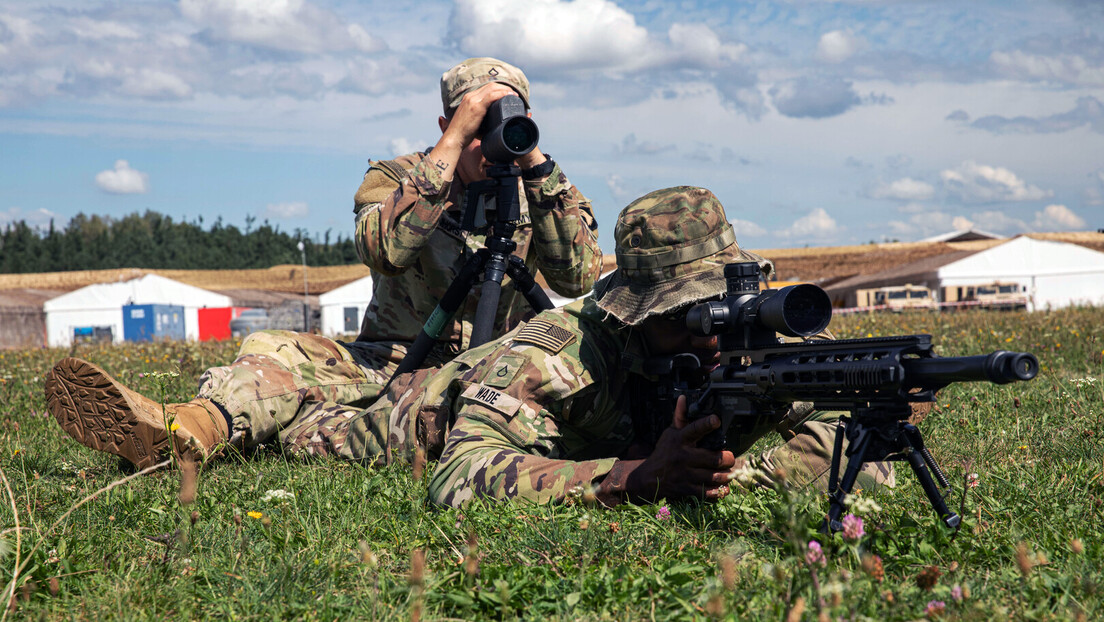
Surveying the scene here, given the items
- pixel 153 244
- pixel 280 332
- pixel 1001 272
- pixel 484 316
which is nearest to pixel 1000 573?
pixel 484 316

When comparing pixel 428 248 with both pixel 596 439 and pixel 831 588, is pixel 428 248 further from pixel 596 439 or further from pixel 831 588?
pixel 831 588

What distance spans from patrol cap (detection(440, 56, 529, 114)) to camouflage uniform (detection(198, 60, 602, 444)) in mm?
17

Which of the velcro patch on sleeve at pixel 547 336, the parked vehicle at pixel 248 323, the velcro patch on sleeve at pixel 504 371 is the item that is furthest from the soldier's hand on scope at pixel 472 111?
the parked vehicle at pixel 248 323

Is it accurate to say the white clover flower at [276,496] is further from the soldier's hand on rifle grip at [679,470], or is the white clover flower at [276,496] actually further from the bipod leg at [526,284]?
the bipod leg at [526,284]

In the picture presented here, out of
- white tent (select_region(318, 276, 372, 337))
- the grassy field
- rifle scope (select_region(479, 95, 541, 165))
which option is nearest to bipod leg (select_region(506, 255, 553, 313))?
rifle scope (select_region(479, 95, 541, 165))

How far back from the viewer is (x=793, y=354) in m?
2.45

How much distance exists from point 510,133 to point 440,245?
1.03m

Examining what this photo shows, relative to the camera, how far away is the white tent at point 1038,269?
34.1 meters

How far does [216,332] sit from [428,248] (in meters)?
35.1

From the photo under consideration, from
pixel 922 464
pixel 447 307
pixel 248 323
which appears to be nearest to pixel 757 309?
pixel 922 464

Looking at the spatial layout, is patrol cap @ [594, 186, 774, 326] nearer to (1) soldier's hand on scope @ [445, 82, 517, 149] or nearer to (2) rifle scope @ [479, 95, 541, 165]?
(2) rifle scope @ [479, 95, 541, 165]

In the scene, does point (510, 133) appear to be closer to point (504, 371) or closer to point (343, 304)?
point (504, 371)

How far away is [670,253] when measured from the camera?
3.18 metres

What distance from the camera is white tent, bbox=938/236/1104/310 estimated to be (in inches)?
1344
